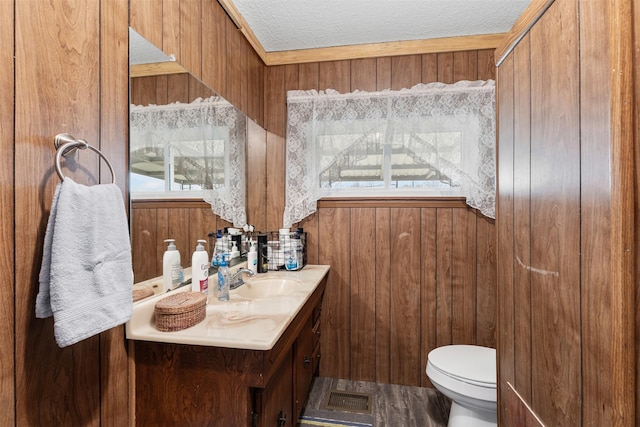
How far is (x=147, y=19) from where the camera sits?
114 centimetres

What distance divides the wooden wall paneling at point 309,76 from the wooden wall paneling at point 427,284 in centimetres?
122

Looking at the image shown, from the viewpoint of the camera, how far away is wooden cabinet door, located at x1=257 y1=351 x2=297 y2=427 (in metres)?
1.08

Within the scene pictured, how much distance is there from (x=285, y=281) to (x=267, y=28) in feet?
5.34

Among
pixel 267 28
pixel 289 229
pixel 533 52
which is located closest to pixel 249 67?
pixel 267 28

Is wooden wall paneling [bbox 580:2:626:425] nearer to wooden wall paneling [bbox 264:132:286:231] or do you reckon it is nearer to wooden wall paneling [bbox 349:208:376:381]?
wooden wall paneling [bbox 349:208:376:381]

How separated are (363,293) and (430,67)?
65.4 inches

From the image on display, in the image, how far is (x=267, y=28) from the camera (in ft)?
6.48

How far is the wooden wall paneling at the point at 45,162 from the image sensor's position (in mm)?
734

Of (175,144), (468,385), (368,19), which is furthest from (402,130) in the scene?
(468,385)

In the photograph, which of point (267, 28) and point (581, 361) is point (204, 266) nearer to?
point (581, 361)

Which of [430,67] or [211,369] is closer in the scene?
[211,369]

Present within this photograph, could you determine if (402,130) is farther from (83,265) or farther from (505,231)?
(83,265)

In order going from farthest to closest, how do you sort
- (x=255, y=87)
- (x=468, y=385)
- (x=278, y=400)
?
1. (x=255, y=87)
2. (x=468, y=385)
3. (x=278, y=400)

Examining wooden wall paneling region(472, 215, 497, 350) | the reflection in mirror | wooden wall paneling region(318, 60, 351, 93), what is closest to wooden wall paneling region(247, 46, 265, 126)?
the reflection in mirror
